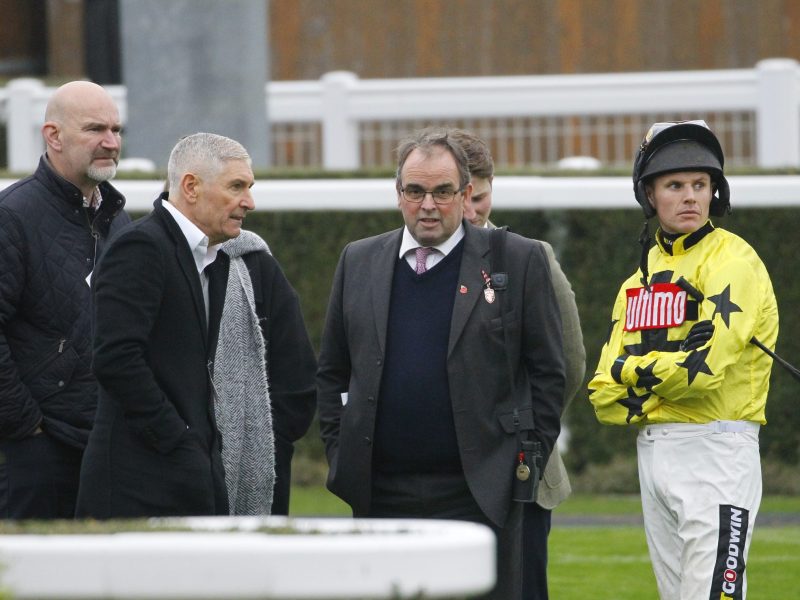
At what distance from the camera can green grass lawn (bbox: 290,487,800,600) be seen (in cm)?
757

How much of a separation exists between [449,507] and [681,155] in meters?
1.44

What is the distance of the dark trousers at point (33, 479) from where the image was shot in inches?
219

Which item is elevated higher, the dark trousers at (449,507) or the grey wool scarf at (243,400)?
the grey wool scarf at (243,400)

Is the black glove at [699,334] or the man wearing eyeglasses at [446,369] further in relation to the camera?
the black glove at [699,334]

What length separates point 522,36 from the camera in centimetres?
1845

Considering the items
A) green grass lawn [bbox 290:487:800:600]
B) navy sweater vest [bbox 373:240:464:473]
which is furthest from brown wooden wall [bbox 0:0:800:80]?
navy sweater vest [bbox 373:240:464:473]

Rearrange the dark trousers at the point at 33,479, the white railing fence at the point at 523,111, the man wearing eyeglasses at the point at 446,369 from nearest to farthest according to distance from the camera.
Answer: the man wearing eyeglasses at the point at 446,369, the dark trousers at the point at 33,479, the white railing fence at the point at 523,111

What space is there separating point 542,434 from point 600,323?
5.06m

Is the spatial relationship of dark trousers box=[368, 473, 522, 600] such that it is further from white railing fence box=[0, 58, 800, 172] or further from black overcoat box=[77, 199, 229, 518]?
white railing fence box=[0, 58, 800, 172]

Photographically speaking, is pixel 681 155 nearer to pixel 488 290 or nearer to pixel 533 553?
pixel 488 290

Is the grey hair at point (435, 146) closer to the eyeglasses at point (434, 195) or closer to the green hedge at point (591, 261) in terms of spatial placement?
the eyeglasses at point (434, 195)

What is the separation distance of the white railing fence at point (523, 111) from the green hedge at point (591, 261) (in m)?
2.96

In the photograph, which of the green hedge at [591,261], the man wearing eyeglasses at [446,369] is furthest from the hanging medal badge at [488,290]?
the green hedge at [591,261]

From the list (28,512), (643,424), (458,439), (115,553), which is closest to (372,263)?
(458,439)
